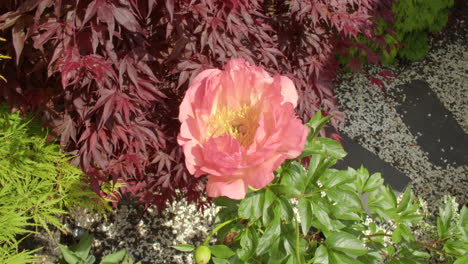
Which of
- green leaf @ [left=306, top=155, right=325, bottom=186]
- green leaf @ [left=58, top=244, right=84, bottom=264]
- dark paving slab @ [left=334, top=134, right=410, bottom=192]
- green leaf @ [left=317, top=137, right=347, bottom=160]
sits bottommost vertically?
dark paving slab @ [left=334, top=134, right=410, bottom=192]

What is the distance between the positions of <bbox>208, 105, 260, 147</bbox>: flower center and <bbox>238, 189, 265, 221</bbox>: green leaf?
0.62 ft

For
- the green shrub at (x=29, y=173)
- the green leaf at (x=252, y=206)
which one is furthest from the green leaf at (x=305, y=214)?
the green shrub at (x=29, y=173)

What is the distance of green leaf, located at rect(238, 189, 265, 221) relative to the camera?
907 millimetres

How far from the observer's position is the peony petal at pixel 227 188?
2.33 ft

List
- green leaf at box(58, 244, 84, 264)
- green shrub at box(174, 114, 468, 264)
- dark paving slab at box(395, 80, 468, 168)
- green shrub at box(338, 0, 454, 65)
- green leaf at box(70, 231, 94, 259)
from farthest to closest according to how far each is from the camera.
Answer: green shrub at box(338, 0, 454, 65), dark paving slab at box(395, 80, 468, 168), green leaf at box(70, 231, 94, 259), green leaf at box(58, 244, 84, 264), green shrub at box(174, 114, 468, 264)

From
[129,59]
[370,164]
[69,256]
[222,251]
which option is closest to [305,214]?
[222,251]

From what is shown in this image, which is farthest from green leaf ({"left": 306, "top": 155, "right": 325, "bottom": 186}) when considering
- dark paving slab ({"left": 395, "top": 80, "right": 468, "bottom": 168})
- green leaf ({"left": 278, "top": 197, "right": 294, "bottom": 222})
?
dark paving slab ({"left": 395, "top": 80, "right": 468, "bottom": 168})

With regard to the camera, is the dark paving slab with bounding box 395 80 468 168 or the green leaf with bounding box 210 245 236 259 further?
the dark paving slab with bounding box 395 80 468 168

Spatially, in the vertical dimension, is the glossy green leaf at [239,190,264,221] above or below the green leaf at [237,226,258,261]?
above

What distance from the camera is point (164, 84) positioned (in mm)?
1821

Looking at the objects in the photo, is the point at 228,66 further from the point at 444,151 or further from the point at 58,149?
the point at 444,151

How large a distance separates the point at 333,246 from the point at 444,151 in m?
3.03

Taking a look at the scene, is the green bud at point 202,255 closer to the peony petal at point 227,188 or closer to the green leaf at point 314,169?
the peony petal at point 227,188

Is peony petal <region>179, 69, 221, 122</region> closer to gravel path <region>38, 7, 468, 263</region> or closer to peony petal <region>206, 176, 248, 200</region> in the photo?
peony petal <region>206, 176, 248, 200</region>
